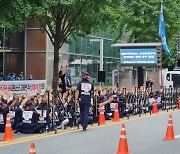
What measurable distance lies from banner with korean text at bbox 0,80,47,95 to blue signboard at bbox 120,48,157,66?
47.4ft

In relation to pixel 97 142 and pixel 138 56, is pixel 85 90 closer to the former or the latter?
pixel 97 142

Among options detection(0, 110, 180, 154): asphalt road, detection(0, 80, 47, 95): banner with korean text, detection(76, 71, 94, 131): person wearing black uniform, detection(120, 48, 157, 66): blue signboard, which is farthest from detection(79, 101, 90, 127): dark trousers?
detection(120, 48, 157, 66): blue signboard

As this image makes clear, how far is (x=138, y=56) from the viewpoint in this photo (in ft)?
106

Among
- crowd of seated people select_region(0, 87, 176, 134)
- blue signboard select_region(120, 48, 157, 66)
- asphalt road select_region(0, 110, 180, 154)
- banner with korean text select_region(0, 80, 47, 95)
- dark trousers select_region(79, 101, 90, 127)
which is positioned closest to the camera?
asphalt road select_region(0, 110, 180, 154)

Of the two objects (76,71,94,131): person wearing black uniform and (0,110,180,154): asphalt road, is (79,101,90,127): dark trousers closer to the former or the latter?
(76,71,94,131): person wearing black uniform

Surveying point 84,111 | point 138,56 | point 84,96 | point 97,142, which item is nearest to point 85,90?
point 84,96

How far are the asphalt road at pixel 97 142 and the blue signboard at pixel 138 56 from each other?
45.5 feet

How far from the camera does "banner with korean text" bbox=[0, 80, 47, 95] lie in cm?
1750

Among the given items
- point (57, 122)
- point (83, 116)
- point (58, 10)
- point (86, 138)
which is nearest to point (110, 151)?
point (86, 138)

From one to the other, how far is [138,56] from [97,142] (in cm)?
1873

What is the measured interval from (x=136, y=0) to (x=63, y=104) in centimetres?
2514

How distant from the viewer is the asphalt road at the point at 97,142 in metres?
12.4

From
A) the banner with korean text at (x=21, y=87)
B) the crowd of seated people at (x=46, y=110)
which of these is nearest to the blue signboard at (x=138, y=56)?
the crowd of seated people at (x=46, y=110)

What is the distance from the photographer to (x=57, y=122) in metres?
17.6
